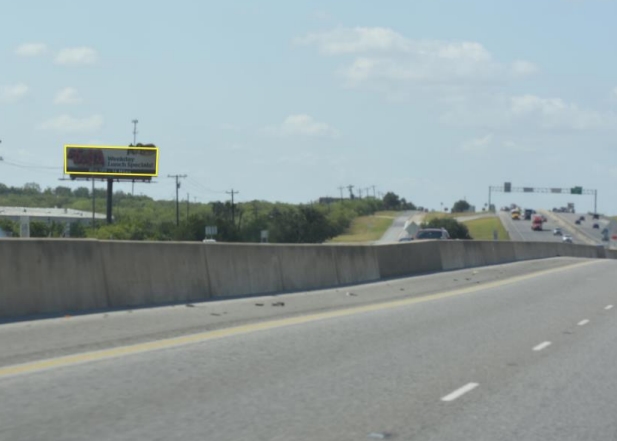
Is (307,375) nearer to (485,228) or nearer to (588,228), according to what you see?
(485,228)

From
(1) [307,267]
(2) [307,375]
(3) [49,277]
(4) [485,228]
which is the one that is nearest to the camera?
(2) [307,375]

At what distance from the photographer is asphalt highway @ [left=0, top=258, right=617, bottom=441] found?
9852 mm

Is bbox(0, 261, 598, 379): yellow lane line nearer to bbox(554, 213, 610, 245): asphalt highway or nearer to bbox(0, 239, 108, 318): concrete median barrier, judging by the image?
bbox(0, 239, 108, 318): concrete median barrier

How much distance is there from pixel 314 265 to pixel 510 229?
129393mm

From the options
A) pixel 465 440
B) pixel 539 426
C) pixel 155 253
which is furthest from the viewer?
pixel 155 253

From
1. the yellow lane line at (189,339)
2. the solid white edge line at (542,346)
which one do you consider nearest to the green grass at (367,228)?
the yellow lane line at (189,339)

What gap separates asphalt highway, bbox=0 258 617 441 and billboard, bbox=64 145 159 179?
8373 cm

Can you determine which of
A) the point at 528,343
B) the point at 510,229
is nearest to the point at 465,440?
the point at 528,343

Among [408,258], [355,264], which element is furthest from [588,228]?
[355,264]

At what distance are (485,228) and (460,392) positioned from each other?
148m

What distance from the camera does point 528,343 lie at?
17.5 metres

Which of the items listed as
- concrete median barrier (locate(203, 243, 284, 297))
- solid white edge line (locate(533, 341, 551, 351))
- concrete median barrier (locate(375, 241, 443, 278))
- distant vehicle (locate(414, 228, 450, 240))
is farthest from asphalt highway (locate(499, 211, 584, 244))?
solid white edge line (locate(533, 341, 551, 351))

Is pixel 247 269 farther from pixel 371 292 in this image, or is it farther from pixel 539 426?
pixel 539 426

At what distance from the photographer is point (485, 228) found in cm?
15850
